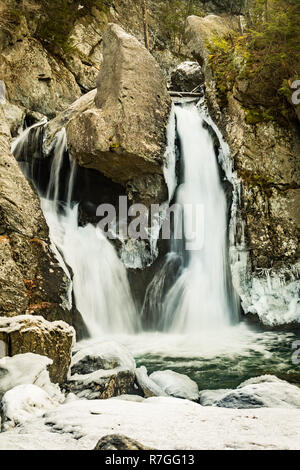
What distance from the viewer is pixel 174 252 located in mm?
10062

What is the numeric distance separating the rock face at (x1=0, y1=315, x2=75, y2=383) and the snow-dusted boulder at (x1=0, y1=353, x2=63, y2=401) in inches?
8.7

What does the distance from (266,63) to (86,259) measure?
735 cm

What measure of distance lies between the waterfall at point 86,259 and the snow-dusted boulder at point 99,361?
266 cm

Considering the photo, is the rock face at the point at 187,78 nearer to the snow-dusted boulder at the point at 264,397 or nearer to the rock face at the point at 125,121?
the rock face at the point at 125,121

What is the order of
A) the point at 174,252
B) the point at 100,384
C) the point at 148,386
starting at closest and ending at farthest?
the point at 100,384 < the point at 148,386 < the point at 174,252

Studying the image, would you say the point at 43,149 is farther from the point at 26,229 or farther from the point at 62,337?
the point at 62,337

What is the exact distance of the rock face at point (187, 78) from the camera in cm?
1505

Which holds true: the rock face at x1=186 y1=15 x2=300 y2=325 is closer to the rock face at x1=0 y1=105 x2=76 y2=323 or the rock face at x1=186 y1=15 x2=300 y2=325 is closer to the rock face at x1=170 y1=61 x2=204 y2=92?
the rock face at x1=0 y1=105 x2=76 y2=323

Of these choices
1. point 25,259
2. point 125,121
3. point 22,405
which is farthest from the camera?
point 125,121

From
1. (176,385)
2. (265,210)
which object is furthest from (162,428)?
(265,210)

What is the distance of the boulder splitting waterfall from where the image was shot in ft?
28.7

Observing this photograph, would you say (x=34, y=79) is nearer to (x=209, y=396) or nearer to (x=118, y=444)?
(x=209, y=396)
